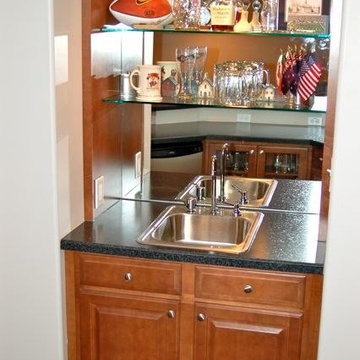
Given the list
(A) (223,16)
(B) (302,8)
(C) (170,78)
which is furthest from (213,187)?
(B) (302,8)

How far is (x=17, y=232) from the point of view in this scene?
2424mm

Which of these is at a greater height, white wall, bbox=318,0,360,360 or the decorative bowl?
the decorative bowl

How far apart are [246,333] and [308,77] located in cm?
100

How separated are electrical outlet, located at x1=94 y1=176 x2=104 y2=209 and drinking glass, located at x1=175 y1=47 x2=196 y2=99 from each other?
0.48 meters

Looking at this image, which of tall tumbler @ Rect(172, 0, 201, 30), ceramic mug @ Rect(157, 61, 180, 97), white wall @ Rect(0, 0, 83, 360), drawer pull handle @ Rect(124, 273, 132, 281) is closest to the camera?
white wall @ Rect(0, 0, 83, 360)

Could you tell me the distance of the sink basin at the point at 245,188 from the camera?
2.87m

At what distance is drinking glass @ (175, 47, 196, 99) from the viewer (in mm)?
2760

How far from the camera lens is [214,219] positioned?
2822mm

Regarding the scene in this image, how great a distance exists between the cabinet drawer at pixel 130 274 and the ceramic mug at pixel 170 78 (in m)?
0.76

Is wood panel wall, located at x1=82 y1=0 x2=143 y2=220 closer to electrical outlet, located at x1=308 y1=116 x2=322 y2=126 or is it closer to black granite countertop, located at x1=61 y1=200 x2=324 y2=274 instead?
black granite countertop, located at x1=61 y1=200 x2=324 y2=274

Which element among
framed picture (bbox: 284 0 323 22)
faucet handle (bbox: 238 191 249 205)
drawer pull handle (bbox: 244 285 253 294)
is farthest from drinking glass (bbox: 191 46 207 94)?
drawer pull handle (bbox: 244 285 253 294)

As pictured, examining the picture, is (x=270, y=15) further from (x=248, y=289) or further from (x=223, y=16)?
(x=248, y=289)

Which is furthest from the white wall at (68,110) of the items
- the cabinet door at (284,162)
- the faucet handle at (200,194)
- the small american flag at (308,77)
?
the small american flag at (308,77)

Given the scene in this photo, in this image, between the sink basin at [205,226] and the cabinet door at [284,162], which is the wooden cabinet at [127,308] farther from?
the cabinet door at [284,162]
